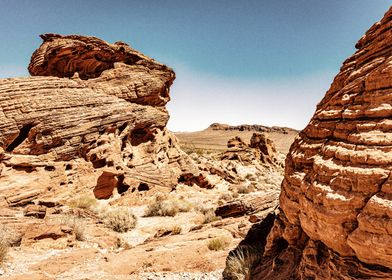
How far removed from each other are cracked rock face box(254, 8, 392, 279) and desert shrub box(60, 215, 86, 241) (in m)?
7.16

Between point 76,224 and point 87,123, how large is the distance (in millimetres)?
8384

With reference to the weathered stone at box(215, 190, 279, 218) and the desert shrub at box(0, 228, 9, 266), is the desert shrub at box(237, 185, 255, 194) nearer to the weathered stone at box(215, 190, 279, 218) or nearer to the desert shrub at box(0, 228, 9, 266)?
the weathered stone at box(215, 190, 279, 218)

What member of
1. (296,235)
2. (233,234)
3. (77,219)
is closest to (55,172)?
(77,219)

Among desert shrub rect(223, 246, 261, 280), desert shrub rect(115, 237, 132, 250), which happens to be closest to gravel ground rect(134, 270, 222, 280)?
desert shrub rect(223, 246, 261, 280)

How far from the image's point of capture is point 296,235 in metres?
5.54

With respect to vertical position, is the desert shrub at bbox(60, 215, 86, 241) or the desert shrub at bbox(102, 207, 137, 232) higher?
the desert shrub at bbox(60, 215, 86, 241)

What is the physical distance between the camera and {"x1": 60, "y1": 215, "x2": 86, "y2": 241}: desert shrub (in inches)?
413

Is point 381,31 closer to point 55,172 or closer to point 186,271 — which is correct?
point 186,271

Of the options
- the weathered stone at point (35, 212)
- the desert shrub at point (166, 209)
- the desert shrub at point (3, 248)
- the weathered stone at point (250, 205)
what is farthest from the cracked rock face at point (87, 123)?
the weathered stone at point (250, 205)

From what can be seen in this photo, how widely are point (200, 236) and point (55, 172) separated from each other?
10094mm

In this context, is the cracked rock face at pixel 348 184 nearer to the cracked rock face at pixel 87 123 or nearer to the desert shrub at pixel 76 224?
the desert shrub at pixel 76 224

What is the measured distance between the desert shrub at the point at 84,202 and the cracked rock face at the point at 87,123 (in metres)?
0.73

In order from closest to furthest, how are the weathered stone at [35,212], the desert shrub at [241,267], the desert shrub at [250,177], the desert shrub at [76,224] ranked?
the desert shrub at [241,267] → the desert shrub at [76,224] → the weathered stone at [35,212] → the desert shrub at [250,177]

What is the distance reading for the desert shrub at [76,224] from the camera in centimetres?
1049
